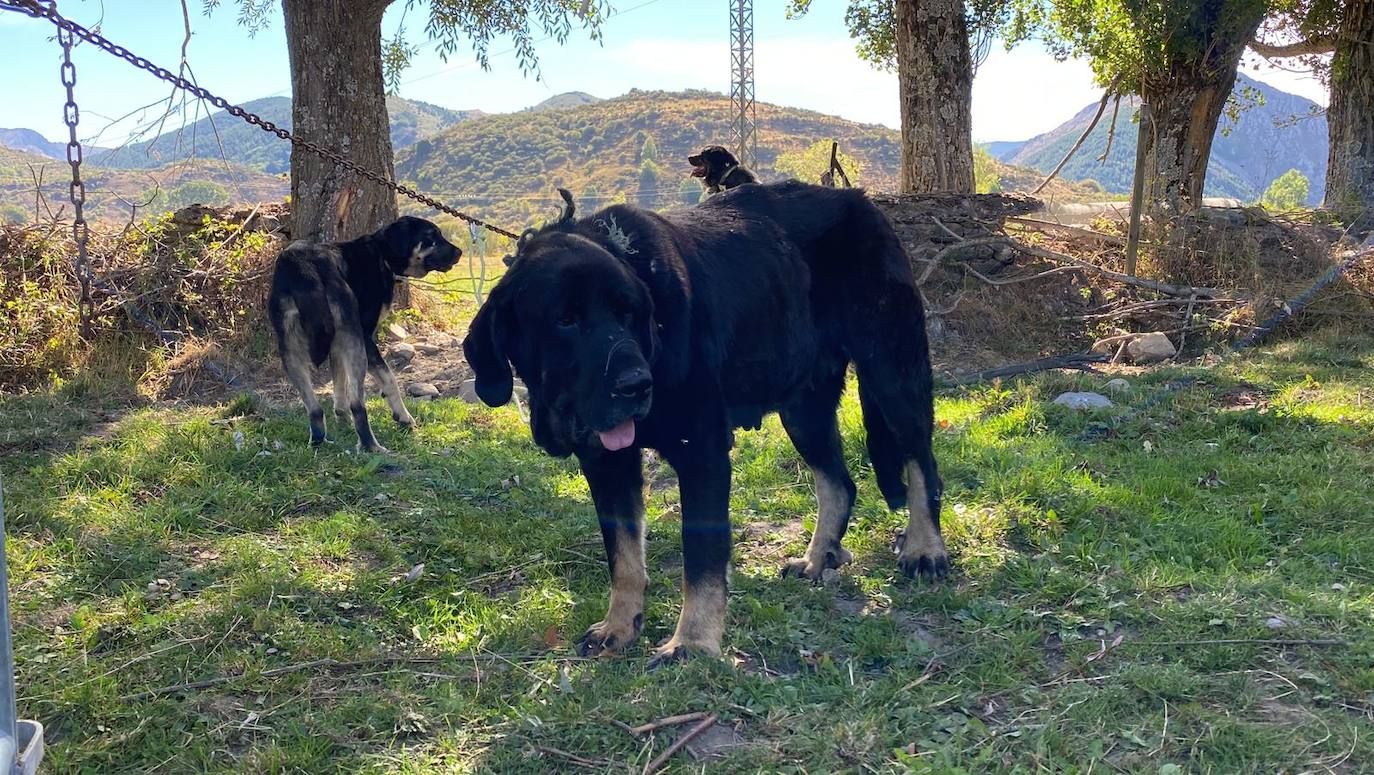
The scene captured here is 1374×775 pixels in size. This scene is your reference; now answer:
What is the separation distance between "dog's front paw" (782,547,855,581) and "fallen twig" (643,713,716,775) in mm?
1428

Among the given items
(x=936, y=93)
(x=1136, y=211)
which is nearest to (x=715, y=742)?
(x=1136, y=211)

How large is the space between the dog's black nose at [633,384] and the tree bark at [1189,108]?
11.7 meters

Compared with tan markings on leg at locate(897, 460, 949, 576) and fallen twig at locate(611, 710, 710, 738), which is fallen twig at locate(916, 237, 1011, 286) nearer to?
tan markings on leg at locate(897, 460, 949, 576)

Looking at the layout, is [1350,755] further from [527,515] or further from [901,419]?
[527,515]

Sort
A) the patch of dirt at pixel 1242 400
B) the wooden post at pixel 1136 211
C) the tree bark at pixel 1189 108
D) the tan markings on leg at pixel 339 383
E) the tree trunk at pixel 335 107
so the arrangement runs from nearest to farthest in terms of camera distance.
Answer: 1. the patch of dirt at pixel 1242 400
2. the tan markings on leg at pixel 339 383
3. the tree trunk at pixel 335 107
4. the wooden post at pixel 1136 211
5. the tree bark at pixel 1189 108

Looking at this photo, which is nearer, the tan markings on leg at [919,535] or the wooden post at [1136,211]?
the tan markings on leg at [919,535]

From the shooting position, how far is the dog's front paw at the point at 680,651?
11.1 feet

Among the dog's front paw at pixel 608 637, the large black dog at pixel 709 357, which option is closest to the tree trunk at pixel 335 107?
the large black dog at pixel 709 357

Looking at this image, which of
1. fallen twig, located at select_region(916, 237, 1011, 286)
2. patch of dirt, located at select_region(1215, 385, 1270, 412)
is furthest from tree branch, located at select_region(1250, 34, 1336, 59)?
patch of dirt, located at select_region(1215, 385, 1270, 412)

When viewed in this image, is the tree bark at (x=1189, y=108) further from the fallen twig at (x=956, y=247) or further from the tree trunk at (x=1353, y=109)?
the fallen twig at (x=956, y=247)

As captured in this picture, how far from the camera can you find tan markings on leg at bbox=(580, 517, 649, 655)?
3.63 meters

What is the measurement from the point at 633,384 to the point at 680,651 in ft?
3.50

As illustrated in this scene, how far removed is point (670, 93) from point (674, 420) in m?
120

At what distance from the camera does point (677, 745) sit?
9.22 ft
